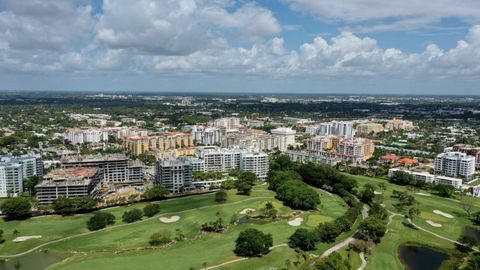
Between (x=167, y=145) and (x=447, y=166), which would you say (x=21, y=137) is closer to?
(x=167, y=145)

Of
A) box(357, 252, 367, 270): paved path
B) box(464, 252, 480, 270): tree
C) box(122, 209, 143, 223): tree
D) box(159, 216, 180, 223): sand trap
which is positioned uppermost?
box(464, 252, 480, 270): tree

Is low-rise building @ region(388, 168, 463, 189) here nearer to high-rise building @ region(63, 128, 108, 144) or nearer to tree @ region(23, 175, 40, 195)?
tree @ region(23, 175, 40, 195)

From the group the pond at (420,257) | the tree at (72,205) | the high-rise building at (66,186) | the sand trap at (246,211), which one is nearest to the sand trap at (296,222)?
the sand trap at (246,211)

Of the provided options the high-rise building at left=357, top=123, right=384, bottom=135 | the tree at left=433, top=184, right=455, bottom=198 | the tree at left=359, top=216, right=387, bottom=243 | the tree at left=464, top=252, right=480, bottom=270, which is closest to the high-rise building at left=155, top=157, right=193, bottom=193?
the tree at left=359, top=216, right=387, bottom=243

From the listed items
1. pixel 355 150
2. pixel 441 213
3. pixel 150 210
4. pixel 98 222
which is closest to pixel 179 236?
pixel 150 210

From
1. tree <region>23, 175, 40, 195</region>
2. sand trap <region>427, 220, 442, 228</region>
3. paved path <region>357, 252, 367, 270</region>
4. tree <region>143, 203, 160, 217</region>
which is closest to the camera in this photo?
paved path <region>357, 252, 367, 270</region>

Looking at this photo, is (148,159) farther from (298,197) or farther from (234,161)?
(298,197)
